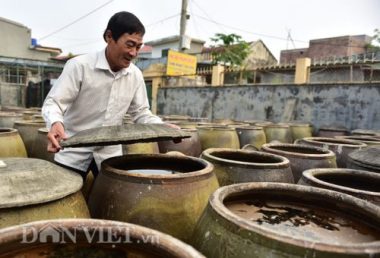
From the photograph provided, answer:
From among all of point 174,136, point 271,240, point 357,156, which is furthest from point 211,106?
point 271,240

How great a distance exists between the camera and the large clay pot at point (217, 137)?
210 inches

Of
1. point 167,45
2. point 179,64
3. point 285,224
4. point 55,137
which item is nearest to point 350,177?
point 285,224

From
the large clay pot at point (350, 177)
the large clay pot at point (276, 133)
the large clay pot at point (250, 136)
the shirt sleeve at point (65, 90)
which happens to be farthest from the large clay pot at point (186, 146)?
the large clay pot at point (276, 133)

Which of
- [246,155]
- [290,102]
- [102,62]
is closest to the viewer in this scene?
[102,62]

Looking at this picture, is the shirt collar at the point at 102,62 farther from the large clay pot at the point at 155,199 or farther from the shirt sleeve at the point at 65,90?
the large clay pot at the point at 155,199

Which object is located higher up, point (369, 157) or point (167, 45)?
point (167, 45)

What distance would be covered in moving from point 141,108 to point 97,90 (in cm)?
52

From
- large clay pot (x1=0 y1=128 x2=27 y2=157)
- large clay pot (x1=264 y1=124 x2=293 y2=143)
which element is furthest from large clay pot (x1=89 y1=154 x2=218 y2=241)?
large clay pot (x1=264 y1=124 x2=293 y2=143)

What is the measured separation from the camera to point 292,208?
204 cm

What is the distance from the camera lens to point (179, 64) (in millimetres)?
17062

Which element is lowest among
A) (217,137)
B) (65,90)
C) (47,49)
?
(217,137)

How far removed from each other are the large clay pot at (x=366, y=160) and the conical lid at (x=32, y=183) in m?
2.70

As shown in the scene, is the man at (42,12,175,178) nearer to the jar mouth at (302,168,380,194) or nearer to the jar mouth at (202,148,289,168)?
the jar mouth at (202,148,289,168)

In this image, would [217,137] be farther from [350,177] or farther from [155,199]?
[155,199]
